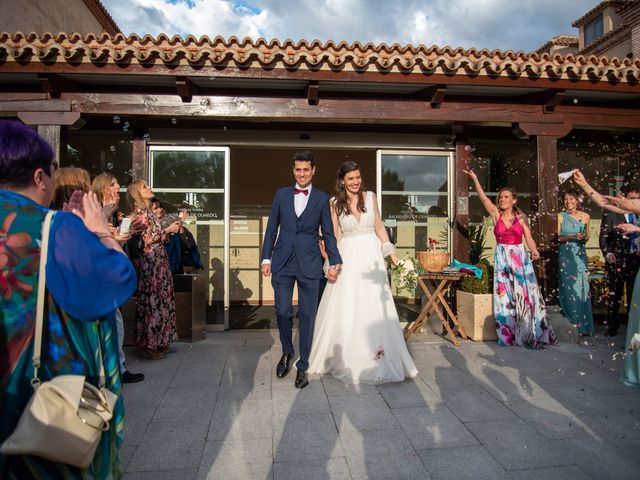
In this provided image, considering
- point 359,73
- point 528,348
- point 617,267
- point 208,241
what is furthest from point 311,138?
point 617,267

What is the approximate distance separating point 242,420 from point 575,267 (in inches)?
216

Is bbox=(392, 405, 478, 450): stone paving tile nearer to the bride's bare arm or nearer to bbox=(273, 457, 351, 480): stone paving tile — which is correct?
bbox=(273, 457, 351, 480): stone paving tile

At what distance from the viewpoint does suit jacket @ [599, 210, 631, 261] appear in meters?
6.40

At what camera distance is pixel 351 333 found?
4.29 meters

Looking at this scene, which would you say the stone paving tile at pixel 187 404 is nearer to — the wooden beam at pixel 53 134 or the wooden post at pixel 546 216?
the wooden beam at pixel 53 134

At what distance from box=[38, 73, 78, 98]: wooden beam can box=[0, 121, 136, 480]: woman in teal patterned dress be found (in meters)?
4.96

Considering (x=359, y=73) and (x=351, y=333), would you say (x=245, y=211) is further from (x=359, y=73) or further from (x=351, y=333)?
(x=351, y=333)

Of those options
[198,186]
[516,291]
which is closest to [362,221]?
[516,291]

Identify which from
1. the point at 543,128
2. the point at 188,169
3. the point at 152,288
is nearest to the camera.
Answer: the point at 152,288

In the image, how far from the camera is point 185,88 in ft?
18.7

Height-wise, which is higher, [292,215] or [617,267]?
[292,215]

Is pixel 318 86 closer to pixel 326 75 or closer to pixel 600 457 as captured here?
pixel 326 75

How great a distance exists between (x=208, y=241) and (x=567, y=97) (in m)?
6.15

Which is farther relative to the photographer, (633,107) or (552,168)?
(633,107)
